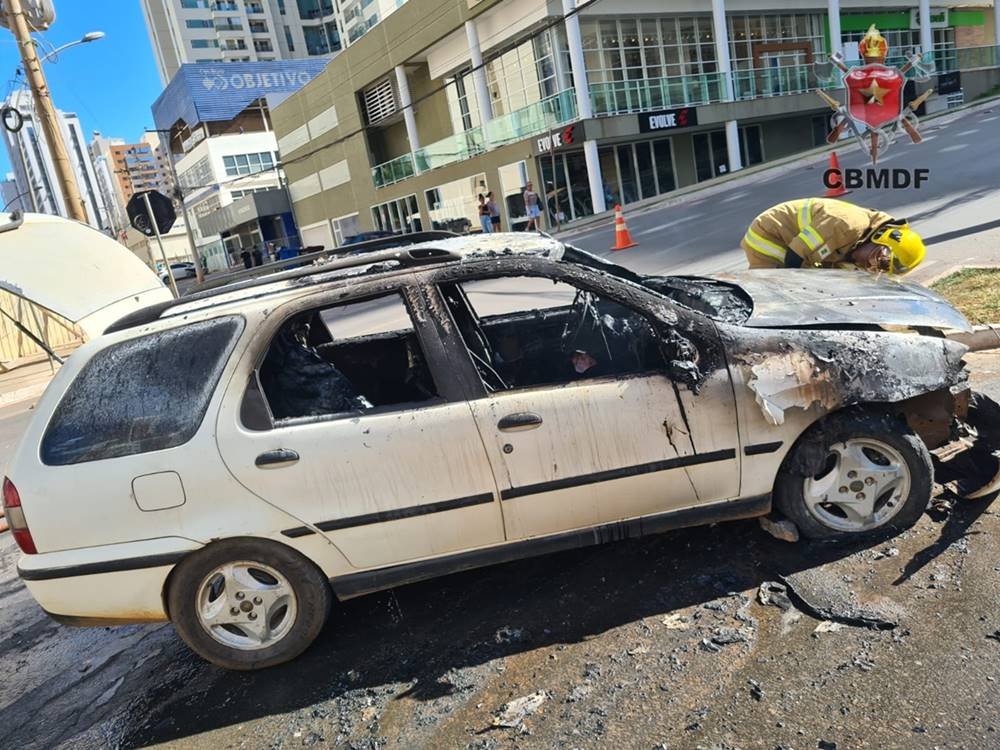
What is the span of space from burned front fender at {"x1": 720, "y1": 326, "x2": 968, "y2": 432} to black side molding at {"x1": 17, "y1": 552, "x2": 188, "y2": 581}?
248 centimetres

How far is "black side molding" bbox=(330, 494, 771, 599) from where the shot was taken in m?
3.07

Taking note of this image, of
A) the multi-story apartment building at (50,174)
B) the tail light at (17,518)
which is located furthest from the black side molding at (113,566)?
the multi-story apartment building at (50,174)

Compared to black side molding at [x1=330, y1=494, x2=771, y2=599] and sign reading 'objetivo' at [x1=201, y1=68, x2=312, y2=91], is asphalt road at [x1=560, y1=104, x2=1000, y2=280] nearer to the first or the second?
black side molding at [x1=330, y1=494, x2=771, y2=599]

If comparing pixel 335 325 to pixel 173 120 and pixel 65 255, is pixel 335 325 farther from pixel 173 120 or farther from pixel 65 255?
pixel 173 120

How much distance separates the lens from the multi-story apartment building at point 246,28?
3898 inches

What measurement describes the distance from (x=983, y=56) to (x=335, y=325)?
143ft

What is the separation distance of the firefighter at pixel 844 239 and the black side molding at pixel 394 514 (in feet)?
10.4

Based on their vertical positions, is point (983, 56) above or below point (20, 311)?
above

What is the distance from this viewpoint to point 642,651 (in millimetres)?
2818

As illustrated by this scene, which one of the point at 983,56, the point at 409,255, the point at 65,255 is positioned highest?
the point at 983,56

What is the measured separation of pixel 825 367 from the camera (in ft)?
9.89

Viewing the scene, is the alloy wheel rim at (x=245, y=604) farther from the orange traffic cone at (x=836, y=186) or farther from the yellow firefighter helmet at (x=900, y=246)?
the orange traffic cone at (x=836, y=186)

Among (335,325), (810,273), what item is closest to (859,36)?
(335,325)

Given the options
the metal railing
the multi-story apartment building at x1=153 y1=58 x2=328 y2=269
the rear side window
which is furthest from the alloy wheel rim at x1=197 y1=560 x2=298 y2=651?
the multi-story apartment building at x1=153 y1=58 x2=328 y2=269
